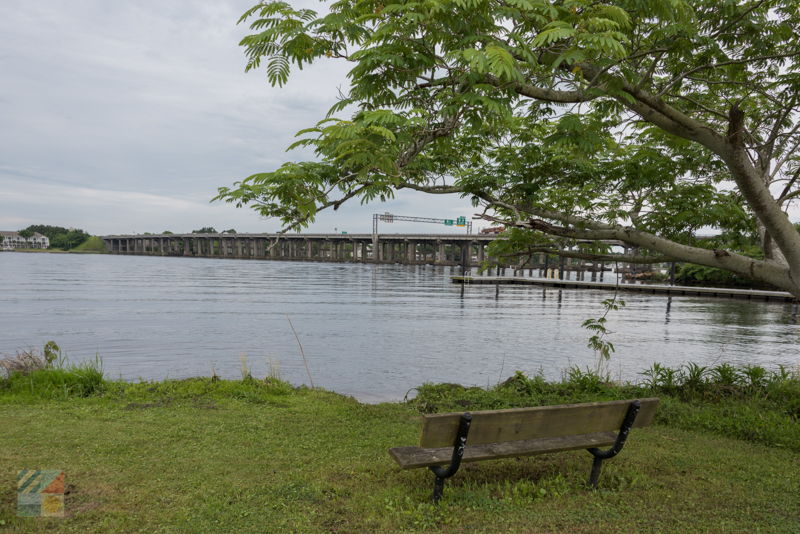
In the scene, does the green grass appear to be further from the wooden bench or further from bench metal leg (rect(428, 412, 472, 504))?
the wooden bench

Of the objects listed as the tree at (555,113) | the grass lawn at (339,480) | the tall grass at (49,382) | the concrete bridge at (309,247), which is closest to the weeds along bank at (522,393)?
the tall grass at (49,382)

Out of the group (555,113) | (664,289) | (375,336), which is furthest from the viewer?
(664,289)

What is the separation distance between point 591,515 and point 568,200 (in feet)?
21.2

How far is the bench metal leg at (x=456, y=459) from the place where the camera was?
3932 mm

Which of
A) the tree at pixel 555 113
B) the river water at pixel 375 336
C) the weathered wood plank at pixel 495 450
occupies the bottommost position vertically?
the river water at pixel 375 336

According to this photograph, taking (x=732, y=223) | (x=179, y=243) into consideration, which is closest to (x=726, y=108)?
(x=732, y=223)

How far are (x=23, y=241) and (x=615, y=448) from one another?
25057 cm

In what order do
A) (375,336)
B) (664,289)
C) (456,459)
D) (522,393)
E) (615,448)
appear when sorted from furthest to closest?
(664,289)
(375,336)
(522,393)
(615,448)
(456,459)

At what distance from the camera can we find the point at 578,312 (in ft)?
111

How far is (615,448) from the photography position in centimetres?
465

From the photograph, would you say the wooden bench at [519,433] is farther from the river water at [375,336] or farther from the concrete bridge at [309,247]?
the concrete bridge at [309,247]

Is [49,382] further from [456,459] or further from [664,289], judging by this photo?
[664,289]

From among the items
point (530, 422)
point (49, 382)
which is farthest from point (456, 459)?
point (49, 382)

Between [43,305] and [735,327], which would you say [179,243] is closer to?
[43,305]
